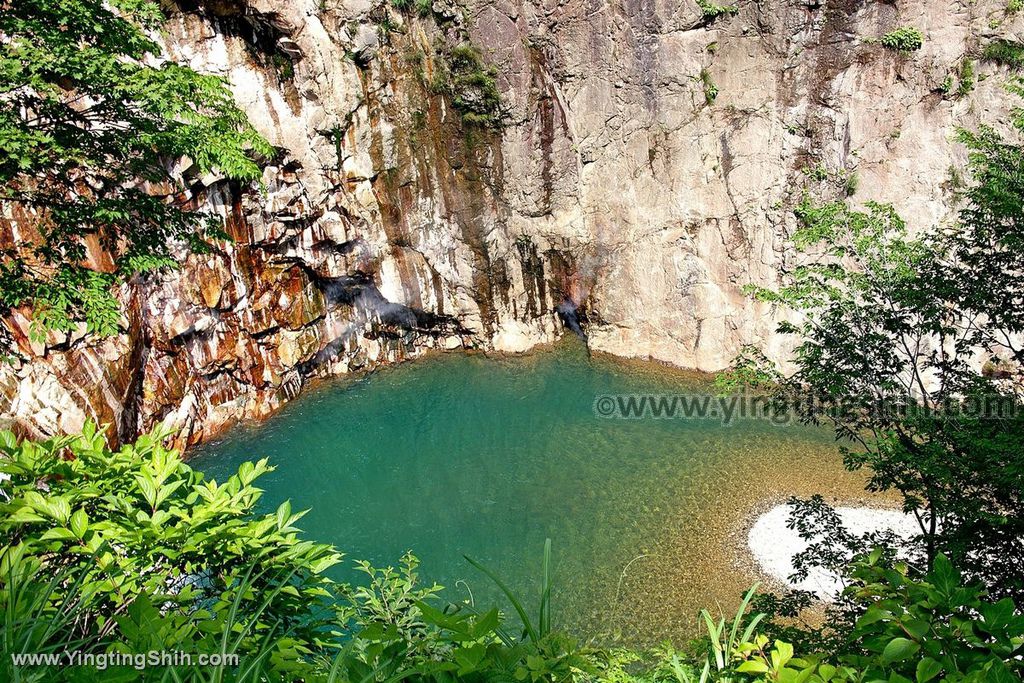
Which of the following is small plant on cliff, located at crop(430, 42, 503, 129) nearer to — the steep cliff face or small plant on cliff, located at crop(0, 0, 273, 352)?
the steep cliff face

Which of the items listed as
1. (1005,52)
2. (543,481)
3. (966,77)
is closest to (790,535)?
(543,481)

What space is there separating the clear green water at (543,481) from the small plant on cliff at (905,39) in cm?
991

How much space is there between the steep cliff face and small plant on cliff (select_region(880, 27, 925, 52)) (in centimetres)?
18

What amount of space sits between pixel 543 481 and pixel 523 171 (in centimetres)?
1039

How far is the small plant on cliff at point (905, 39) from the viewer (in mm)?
15422

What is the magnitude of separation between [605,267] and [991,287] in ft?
43.7

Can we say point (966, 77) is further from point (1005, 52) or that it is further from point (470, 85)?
point (470, 85)

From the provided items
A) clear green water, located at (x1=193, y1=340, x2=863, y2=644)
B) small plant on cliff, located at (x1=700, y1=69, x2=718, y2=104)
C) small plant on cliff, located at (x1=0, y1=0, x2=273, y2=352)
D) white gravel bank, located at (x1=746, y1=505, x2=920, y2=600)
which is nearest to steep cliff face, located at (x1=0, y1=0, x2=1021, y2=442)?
small plant on cliff, located at (x1=700, y1=69, x2=718, y2=104)

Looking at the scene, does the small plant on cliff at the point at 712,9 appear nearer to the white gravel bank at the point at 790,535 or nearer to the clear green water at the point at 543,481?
the clear green water at the point at 543,481

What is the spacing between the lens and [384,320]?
19.3m

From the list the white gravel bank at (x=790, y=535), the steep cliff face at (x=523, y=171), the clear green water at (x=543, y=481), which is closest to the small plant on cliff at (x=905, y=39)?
the steep cliff face at (x=523, y=171)

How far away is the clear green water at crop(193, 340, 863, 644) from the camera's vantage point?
1051cm

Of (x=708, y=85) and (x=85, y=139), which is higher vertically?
(x=708, y=85)

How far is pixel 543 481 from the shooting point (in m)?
13.6
